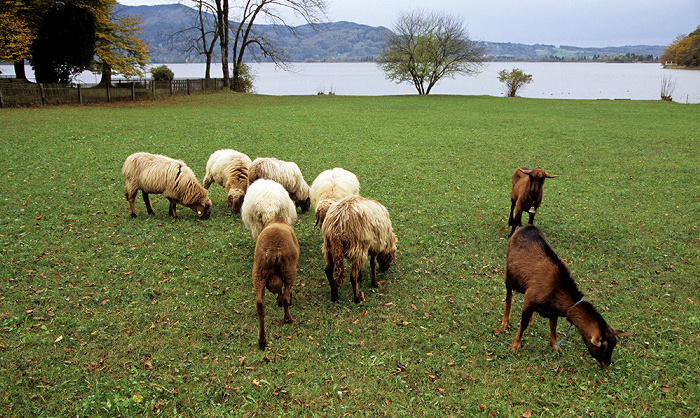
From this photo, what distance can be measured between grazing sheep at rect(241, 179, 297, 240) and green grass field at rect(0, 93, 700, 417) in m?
0.94

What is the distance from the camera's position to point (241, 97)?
140ft

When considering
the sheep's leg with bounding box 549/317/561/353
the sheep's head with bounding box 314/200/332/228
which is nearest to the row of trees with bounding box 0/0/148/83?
the sheep's head with bounding box 314/200/332/228

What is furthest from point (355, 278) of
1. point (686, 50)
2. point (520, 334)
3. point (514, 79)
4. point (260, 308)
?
point (686, 50)

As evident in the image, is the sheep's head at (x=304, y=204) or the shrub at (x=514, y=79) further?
the shrub at (x=514, y=79)

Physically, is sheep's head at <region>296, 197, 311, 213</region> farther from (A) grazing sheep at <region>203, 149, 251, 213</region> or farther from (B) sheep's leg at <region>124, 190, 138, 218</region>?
(B) sheep's leg at <region>124, 190, 138, 218</region>

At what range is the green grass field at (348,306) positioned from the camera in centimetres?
504

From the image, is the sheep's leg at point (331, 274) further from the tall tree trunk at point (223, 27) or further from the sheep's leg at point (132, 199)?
the tall tree trunk at point (223, 27)

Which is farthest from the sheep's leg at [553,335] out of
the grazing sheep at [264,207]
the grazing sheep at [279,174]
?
the grazing sheep at [279,174]

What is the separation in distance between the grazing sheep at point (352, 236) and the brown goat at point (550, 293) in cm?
235

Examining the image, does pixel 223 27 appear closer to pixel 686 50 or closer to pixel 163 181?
pixel 163 181

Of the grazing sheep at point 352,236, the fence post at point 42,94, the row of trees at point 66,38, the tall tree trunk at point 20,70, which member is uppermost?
the row of trees at point 66,38

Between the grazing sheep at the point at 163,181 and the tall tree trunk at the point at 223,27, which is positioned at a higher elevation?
the tall tree trunk at the point at 223,27

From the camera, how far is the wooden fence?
28000mm

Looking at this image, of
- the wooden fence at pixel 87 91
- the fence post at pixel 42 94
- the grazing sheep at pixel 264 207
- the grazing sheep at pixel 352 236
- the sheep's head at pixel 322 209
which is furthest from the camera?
the fence post at pixel 42 94
